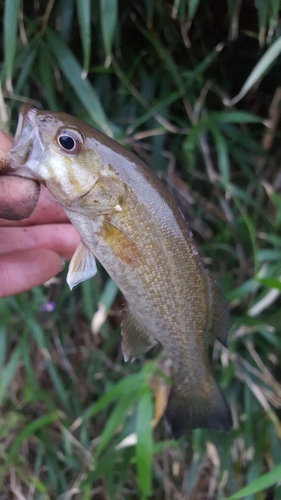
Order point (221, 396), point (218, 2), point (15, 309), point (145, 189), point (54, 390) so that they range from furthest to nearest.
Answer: point (54, 390) → point (15, 309) → point (218, 2) → point (221, 396) → point (145, 189)

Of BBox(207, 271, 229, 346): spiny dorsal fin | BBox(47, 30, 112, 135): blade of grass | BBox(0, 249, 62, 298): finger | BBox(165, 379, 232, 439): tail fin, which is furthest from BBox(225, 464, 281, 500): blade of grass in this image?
BBox(47, 30, 112, 135): blade of grass

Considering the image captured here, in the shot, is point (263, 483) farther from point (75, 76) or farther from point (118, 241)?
point (75, 76)

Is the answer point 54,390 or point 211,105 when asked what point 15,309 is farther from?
point 211,105

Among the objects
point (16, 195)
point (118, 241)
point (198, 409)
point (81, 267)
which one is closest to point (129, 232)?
point (118, 241)

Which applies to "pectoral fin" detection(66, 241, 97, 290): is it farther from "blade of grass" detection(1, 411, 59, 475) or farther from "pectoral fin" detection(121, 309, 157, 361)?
"blade of grass" detection(1, 411, 59, 475)

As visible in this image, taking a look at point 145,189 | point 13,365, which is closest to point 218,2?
point 145,189

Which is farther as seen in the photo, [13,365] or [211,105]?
[211,105]
